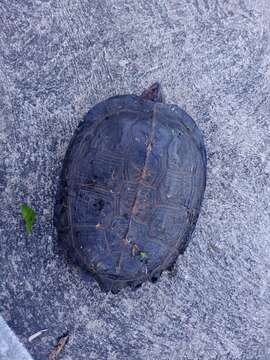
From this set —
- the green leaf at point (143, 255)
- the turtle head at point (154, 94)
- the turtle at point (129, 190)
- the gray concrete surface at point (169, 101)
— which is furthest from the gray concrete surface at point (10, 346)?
the turtle head at point (154, 94)

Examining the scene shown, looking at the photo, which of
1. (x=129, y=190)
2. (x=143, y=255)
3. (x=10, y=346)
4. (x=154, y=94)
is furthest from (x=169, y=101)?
(x=10, y=346)

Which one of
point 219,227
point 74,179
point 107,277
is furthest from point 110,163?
point 219,227

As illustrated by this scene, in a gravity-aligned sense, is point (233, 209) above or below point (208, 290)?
above

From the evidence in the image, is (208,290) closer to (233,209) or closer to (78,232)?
(233,209)

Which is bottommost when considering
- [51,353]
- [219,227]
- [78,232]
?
[51,353]

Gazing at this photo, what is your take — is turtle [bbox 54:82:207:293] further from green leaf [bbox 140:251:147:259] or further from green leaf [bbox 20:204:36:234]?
green leaf [bbox 20:204:36:234]

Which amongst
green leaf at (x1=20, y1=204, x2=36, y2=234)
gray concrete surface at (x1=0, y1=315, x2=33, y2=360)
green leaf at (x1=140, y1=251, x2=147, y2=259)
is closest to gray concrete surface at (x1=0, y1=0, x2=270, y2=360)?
green leaf at (x1=20, y1=204, x2=36, y2=234)

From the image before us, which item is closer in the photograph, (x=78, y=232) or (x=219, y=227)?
(x=78, y=232)
